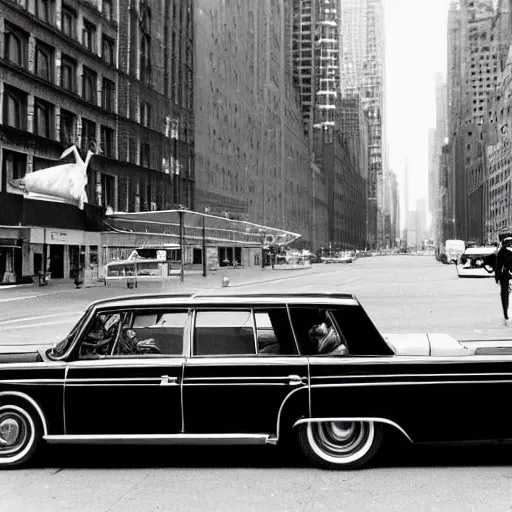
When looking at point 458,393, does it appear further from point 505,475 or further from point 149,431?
point 149,431

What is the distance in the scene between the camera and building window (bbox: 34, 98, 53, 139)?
36.1 metres

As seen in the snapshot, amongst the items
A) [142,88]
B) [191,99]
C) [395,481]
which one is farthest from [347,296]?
[191,99]

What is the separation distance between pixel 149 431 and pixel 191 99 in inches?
2263

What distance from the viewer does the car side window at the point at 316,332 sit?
207 inches

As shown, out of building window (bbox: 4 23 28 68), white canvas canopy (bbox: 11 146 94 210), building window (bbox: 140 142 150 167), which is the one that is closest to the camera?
white canvas canopy (bbox: 11 146 94 210)

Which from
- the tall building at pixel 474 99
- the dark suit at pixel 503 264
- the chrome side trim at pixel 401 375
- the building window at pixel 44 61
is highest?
the tall building at pixel 474 99

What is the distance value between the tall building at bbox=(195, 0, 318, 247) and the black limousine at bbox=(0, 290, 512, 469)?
184 ft

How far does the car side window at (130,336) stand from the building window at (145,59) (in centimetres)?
4616

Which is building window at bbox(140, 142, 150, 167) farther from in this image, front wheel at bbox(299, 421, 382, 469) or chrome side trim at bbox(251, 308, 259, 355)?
front wheel at bbox(299, 421, 382, 469)

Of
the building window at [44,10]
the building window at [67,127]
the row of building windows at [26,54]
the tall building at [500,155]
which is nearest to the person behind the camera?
the row of building windows at [26,54]

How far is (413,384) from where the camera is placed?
16.7 ft

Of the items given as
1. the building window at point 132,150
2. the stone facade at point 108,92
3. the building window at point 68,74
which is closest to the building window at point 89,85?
the stone facade at point 108,92

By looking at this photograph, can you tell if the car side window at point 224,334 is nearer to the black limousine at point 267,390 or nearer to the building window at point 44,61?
the black limousine at point 267,390

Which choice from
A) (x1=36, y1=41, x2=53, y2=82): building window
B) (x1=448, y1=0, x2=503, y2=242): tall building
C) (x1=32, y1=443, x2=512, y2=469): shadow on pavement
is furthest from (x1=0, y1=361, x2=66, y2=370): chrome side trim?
(x1=448, y1=0, x2=503, y2=242): tall building
